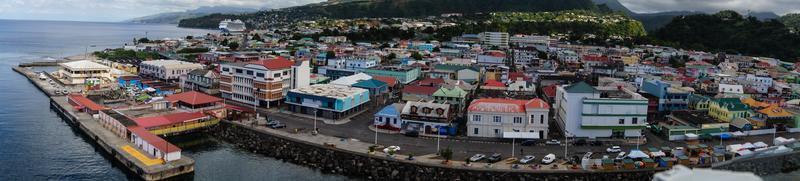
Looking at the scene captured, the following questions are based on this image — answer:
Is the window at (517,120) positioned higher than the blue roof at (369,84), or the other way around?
the blue roof at (369,84)

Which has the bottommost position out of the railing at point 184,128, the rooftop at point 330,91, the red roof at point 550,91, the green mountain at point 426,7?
the railing at point 184,128

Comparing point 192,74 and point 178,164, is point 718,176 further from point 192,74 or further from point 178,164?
point 192,74

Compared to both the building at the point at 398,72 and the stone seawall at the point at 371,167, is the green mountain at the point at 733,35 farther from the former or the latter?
the stone seawall at the point at 371,167

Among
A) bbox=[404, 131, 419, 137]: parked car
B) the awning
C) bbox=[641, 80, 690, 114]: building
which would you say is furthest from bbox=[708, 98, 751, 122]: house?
bbox=[404, 131, 419, 137]: parked car

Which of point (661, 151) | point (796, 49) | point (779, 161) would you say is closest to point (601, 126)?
point (661, 151)

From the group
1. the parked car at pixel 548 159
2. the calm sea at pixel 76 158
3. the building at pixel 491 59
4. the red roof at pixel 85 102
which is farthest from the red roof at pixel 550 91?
the red roof at pixel 85 102

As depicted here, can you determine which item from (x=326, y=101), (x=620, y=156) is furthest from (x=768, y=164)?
(x=326, y=101)

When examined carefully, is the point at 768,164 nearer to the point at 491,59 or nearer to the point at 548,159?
the point at 548,159

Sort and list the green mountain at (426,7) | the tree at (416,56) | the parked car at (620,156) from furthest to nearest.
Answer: the green mountain at (426,7) < the tree at (416,56) < the parked car at (620,156)
